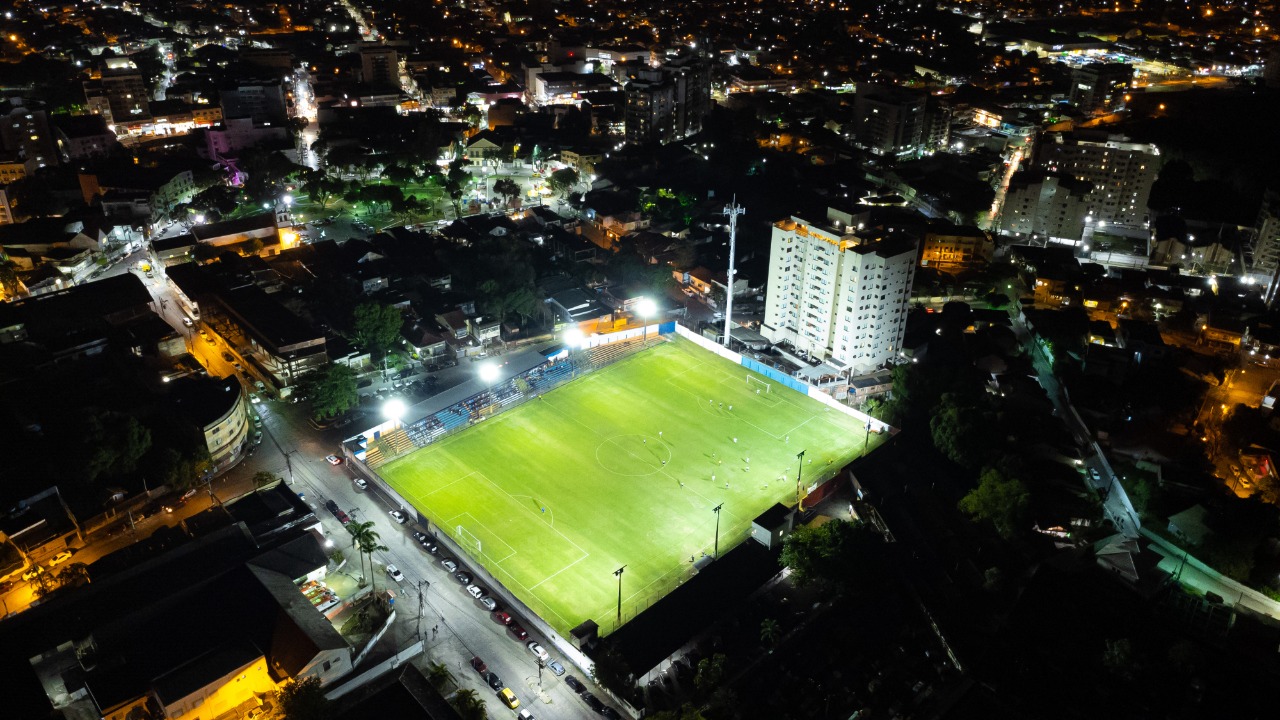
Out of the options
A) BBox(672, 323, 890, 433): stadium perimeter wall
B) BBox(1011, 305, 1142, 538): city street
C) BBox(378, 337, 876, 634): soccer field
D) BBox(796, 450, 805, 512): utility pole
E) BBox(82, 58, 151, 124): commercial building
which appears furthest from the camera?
Answer: BBox(82, 58, 151, 124): commercial building

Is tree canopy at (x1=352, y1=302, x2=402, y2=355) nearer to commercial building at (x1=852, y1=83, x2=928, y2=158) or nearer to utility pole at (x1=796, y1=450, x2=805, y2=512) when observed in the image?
utility pole at (x1=796, y1=450, x2=805, y2=512)

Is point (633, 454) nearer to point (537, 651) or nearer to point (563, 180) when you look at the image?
point (537, 651)

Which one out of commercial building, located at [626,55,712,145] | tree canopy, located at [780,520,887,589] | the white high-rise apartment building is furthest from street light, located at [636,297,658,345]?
commercial building, located at [626,55,712,145]

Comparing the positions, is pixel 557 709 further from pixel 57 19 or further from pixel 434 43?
pixel 57 19

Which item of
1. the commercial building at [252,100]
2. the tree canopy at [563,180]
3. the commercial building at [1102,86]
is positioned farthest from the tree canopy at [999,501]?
the commercial building at [252,100]

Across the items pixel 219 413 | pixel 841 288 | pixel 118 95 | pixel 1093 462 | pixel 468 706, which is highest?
pixel 118 95

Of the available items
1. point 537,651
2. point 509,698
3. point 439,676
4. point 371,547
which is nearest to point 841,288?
point 537,651

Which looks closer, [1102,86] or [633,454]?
[633,454]
